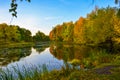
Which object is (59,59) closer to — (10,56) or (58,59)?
(58,59)

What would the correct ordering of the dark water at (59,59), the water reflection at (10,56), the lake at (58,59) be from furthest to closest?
the water reflection at (10,56), the dark water at (59,59), the lake at (58,59)

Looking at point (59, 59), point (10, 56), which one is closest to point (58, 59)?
point (59, 59)

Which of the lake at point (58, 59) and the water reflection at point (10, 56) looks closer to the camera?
the lake at point (58, 59)

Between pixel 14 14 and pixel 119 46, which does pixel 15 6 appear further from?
pixel 119 46

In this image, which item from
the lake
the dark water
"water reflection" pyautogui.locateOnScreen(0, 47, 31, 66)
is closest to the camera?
the lake

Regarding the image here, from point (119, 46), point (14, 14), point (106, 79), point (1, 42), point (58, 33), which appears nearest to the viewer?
point (14, 14)

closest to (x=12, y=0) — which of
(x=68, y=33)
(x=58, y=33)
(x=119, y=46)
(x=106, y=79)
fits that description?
(x=106, y=79)

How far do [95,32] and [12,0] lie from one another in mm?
→ 47777

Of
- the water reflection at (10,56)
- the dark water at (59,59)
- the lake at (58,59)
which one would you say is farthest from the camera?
the water reflection at (10,56)

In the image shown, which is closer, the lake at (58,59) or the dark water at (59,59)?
the lake at (58,59)

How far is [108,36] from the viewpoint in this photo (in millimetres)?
49625

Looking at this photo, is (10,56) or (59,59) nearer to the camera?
(59,59)

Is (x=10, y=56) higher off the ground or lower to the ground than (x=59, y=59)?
higher

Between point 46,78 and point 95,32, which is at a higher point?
point 95,32
